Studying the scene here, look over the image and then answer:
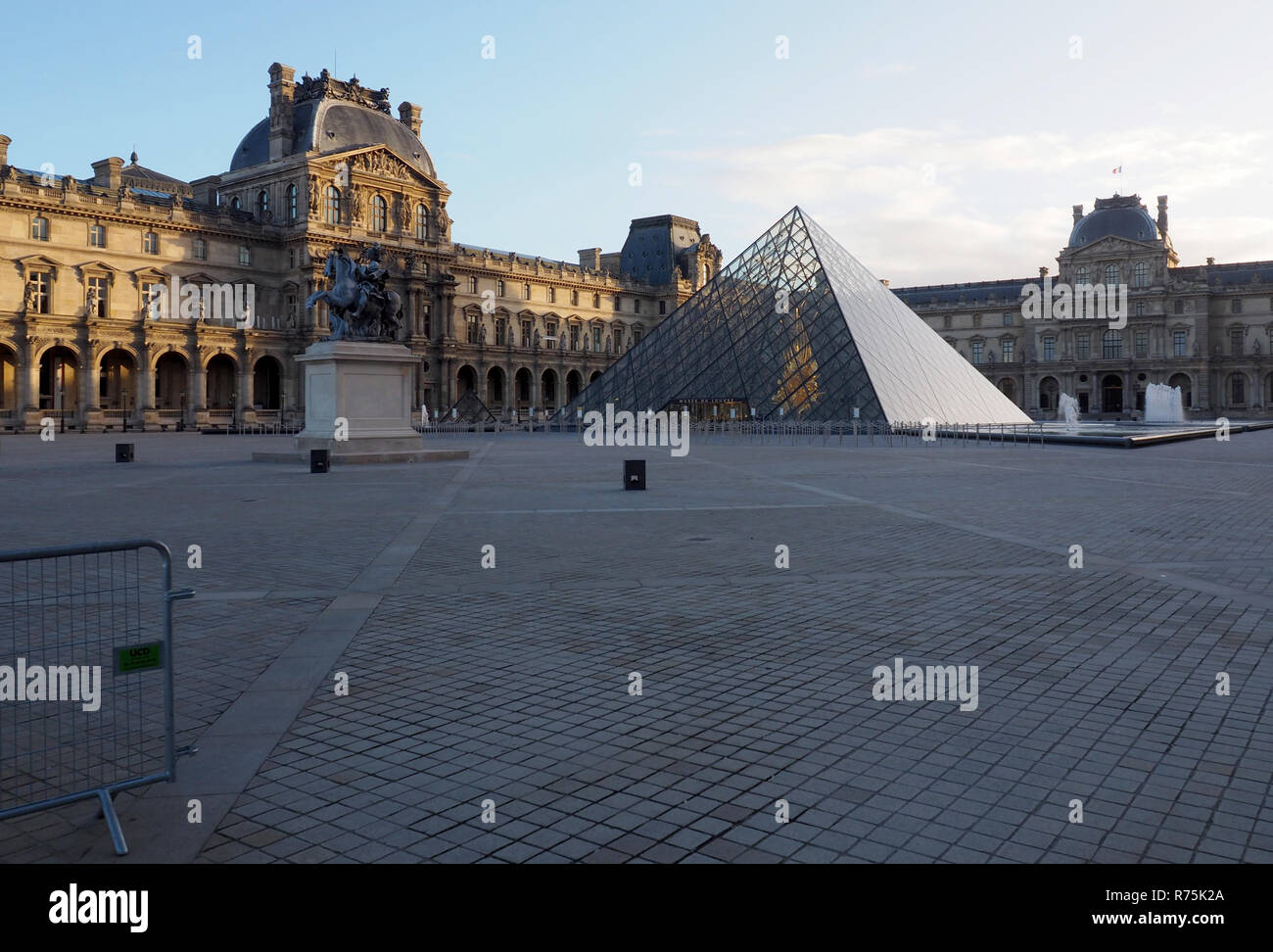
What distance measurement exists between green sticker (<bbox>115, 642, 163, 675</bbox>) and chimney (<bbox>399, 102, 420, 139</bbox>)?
74.8 metres

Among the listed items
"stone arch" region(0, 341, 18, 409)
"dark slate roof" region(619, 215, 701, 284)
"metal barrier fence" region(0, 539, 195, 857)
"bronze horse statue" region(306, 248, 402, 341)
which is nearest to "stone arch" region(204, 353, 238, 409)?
"stone arch" region(0, 341, 18, 409)

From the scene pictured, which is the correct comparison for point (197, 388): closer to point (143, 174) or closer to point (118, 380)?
point (118, 380)

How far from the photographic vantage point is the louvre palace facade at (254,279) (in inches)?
2051

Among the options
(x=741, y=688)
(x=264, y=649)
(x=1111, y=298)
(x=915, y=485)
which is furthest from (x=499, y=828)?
(x=1111, y=298)

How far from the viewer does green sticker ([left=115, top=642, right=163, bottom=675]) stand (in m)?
4.09

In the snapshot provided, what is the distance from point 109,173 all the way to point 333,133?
44.8 ft

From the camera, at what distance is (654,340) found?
48.2 metres

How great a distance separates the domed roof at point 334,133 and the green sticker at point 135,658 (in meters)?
64.7

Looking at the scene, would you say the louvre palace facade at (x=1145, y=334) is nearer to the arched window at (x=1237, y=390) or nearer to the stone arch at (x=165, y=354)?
the arched window at (x=1237, y=390)

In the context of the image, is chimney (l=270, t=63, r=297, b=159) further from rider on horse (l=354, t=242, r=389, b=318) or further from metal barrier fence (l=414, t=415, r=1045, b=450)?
rider on horse (l=354, t=242, r=389, b=318)

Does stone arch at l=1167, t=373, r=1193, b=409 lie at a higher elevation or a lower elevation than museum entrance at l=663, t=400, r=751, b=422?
higher

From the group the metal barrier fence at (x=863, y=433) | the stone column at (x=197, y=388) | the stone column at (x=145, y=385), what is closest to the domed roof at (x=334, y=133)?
the stone column at (x=197, y=388)
